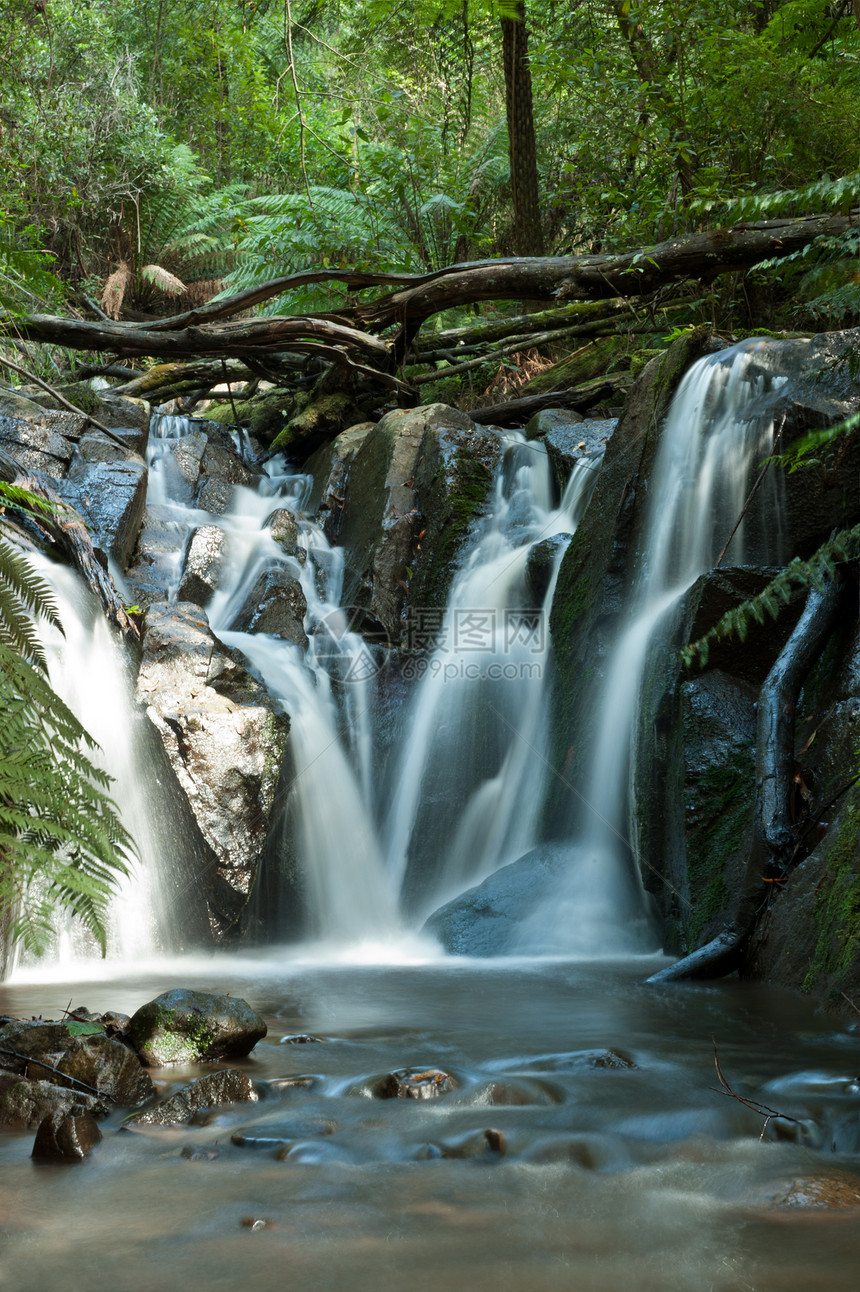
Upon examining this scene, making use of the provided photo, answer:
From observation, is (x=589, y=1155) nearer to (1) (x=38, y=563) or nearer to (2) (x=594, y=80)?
(1) (x=38, y=563)

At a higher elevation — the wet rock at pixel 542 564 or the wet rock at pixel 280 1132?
the wet rock at pixel 542 564

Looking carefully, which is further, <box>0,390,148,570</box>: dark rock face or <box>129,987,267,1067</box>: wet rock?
<box>0,390,148,570</box>: dark rock face

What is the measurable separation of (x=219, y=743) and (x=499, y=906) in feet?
6.53

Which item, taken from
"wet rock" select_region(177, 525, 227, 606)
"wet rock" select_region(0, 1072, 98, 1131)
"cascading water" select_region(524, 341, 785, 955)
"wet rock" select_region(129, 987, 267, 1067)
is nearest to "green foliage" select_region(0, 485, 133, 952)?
"wet rock" select_region(0, 1072, 98, 1131)

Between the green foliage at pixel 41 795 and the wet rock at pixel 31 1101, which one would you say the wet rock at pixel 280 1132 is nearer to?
the wet rock at pixel 31 1101

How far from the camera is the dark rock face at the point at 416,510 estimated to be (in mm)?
7816

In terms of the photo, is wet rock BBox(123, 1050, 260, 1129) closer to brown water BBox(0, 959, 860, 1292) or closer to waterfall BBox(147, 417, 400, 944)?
brown water BBox(0, 959, 860, 1292)

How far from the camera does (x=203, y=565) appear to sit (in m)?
8.31

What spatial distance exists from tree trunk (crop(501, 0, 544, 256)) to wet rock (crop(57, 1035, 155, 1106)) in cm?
961

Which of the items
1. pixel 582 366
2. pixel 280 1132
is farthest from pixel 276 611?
pixel 280 1132

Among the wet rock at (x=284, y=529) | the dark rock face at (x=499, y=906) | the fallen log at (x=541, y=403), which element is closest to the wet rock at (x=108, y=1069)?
the dark rock face at (x=499, y=906)

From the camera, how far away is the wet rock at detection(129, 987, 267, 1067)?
2.79 m

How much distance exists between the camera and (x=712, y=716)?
4.61m

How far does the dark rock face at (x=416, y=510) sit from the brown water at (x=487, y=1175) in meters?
4.86
